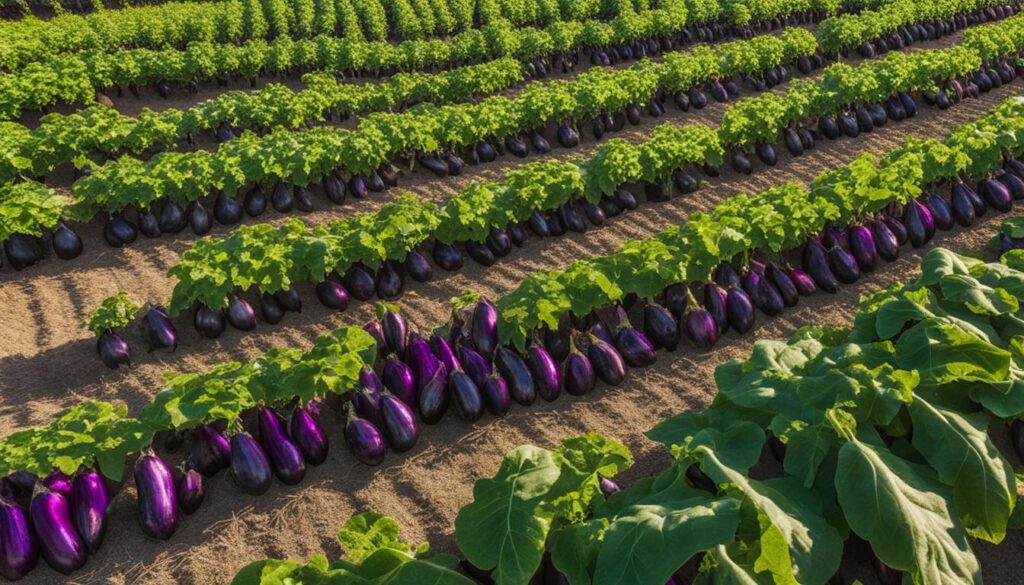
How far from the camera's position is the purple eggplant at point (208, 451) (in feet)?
15.3

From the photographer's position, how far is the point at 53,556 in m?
4.14

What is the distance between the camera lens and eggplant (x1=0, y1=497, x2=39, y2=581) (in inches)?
160

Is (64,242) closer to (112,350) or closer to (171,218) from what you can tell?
(171,218)

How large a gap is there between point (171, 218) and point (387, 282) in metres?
3.21

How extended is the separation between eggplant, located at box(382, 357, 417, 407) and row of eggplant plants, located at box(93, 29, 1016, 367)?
1.60 meters

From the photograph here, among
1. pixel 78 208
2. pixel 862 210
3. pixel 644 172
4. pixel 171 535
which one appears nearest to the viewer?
pixel 171 535

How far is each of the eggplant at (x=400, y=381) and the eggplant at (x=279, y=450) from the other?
82 cm

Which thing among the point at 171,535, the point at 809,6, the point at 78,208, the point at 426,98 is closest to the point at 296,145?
the point at 78,208

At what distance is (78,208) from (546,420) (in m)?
6.03

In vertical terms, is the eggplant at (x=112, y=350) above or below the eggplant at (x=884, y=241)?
above

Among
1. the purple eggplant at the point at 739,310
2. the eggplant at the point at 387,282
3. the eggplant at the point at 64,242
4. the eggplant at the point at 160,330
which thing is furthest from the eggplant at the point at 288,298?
the purple eggplant at the point at 739,310

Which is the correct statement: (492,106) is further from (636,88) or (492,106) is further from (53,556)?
(53,556)

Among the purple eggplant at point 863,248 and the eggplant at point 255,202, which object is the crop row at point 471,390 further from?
the eggplant at point 255,202

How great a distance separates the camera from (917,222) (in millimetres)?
7543
